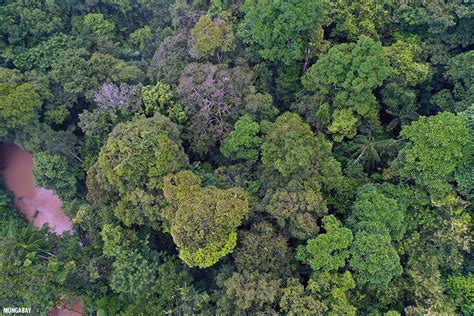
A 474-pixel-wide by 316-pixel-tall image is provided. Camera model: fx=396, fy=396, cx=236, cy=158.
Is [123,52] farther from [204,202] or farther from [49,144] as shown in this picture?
[204,202]

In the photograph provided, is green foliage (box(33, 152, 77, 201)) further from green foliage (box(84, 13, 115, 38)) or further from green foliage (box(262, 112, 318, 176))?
green foliage (box(262, 112, 318, 176))

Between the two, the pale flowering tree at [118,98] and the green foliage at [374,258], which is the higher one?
the pale flowering tree at [118,98]

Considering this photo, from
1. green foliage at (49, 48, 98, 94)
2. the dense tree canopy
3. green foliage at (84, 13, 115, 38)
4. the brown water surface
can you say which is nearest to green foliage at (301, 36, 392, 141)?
the dense tree canopy

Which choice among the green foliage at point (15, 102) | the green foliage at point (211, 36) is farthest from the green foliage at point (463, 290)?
the green foliage at point (15, 102)

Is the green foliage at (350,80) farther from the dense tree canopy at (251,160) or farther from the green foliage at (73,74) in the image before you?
the green foliage at (73,74)

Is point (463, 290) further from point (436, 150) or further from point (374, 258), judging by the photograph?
point (436, 150)

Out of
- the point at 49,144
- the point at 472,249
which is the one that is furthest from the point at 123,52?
the point at 472,249

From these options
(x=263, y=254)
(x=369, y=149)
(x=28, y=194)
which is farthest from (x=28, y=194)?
(x=369, y=149)
